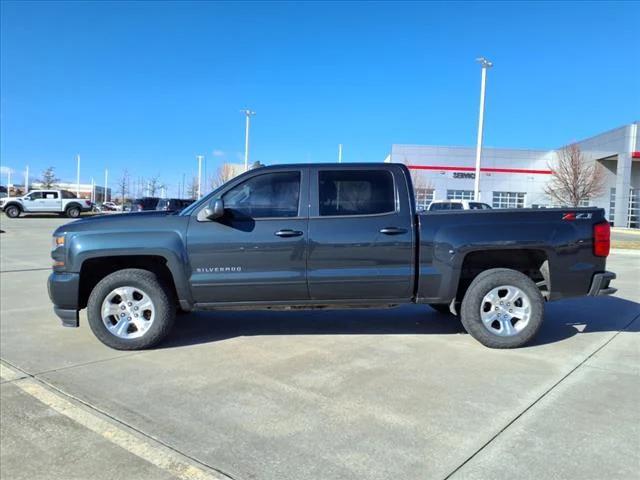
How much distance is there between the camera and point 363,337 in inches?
224

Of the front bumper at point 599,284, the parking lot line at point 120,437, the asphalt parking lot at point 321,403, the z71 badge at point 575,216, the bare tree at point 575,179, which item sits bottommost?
the parking lot line at point 120,437

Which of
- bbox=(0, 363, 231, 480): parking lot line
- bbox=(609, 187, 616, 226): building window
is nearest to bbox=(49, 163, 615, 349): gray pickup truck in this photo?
bbox=(0, 363, 231, 480): parking lot line

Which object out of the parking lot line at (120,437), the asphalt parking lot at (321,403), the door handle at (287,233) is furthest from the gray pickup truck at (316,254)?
the parking lot line at (120,437)

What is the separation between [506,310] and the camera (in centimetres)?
529

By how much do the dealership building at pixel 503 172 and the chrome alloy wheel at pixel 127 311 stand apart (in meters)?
48.2

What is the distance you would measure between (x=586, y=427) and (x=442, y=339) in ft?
7.43

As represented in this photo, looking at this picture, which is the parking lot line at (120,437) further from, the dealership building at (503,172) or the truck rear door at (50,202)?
the dealership building at (503,172)

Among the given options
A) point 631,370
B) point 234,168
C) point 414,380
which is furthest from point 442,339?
point 234,168

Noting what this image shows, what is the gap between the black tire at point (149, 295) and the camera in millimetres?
5145

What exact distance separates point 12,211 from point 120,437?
38.7 metres

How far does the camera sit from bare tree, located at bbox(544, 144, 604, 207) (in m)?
49.2

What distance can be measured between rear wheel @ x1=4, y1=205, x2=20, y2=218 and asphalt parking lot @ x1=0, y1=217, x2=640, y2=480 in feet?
114

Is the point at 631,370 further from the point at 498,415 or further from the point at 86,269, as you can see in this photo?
the point at 86,269

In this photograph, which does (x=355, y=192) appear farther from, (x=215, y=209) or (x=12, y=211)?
(x=12, y=211)
